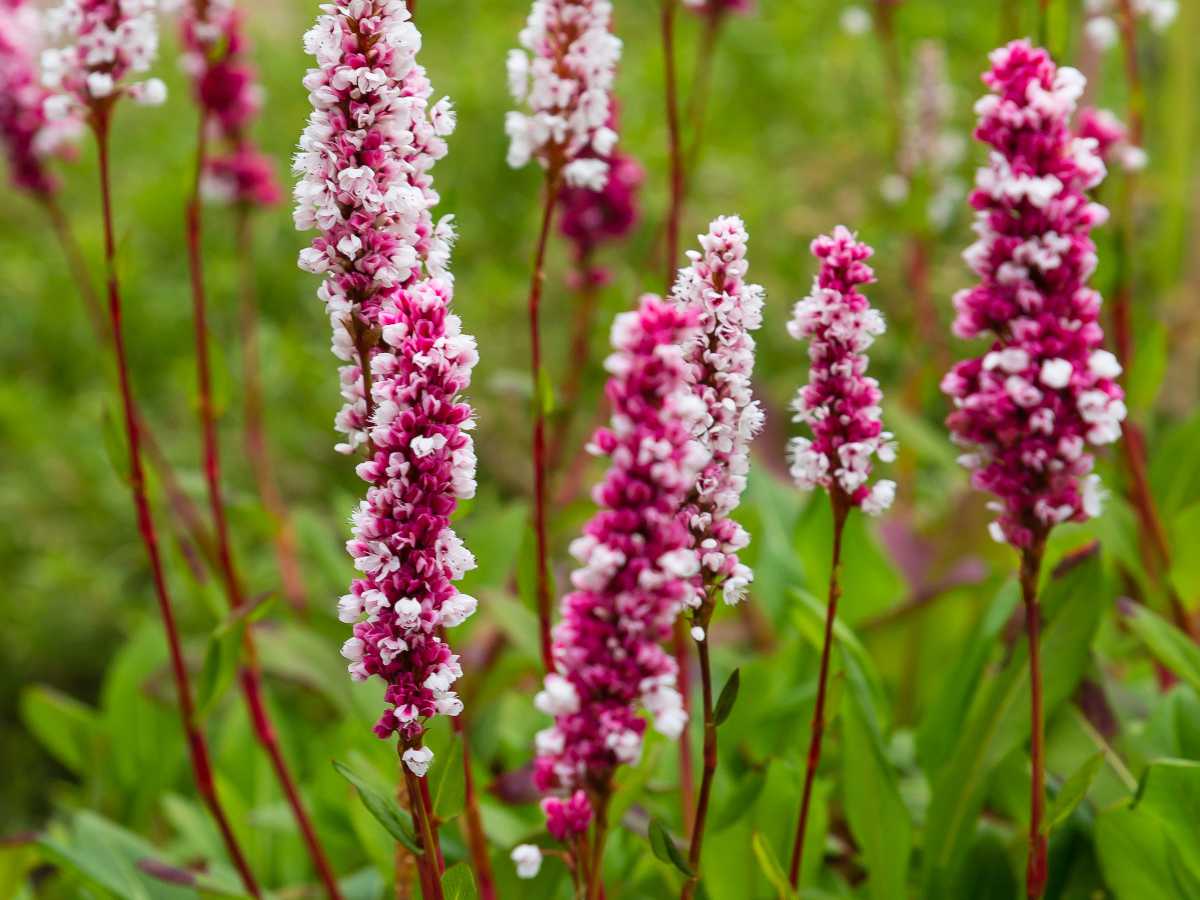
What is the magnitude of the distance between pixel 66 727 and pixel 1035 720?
262 cm

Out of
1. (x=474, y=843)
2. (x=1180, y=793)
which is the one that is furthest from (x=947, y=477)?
(x=474, y=843)

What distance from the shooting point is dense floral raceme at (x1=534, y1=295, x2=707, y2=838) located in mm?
1187

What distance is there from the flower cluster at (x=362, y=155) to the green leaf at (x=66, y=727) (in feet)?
7.30

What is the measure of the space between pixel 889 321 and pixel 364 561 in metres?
4.71

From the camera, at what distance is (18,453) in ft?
16.6

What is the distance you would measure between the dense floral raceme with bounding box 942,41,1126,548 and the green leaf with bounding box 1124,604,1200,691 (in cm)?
88

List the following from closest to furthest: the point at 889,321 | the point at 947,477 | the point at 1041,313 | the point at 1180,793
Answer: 1. the point at 1041,313
2. the point at 1180,793
3. the point at 947,477
4. the point at 889,321

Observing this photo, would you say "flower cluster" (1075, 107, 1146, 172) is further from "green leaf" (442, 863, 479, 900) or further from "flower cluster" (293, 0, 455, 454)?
"green leaf" (442, 863, 479, 900)

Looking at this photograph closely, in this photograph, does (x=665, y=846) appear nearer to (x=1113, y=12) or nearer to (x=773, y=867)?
(x=773, y=867)

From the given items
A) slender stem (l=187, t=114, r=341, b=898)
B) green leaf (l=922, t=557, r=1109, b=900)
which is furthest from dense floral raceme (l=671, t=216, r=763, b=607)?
slender stem (l=187, t=114, r=341, b=898)

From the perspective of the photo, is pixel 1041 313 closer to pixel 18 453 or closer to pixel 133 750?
pixel 133 750

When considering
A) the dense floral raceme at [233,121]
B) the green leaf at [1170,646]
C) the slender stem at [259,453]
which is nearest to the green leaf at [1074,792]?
the green leaf at [1170,646]

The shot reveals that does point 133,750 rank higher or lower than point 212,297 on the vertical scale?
lower

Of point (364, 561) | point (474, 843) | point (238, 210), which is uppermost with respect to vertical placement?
point (238, 210)
